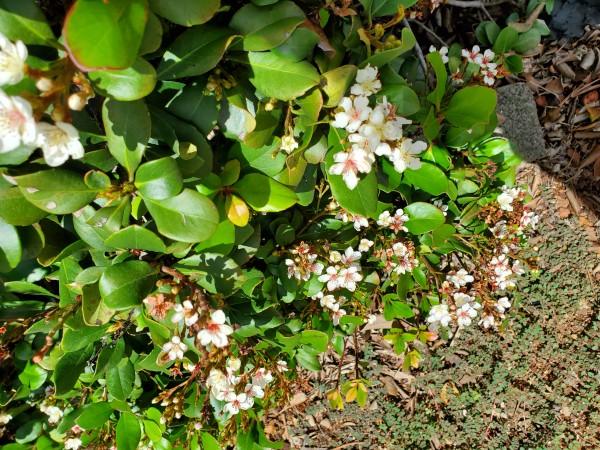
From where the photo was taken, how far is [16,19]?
89 centimetres

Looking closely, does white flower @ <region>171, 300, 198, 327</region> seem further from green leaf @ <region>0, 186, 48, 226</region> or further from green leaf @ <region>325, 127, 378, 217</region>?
green leaf @ <region>325, 127, 378, 217</region>

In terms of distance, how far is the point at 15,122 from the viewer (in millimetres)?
790

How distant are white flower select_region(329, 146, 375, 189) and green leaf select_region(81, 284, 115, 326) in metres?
0.74

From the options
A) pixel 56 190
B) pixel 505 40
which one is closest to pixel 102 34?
pixel 56 190

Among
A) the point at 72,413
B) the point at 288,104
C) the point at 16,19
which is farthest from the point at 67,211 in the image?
the point at 72,413

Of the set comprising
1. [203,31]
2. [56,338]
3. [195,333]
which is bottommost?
[56,338]

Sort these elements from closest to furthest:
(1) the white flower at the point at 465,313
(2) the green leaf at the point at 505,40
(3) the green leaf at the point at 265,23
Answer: (3) the green leaf at the point at 265,23 → (1) the white flower at the point at 465,313 → (2) the green leaf at the point at 505,40

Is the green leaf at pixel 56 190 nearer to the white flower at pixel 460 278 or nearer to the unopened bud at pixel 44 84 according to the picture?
the unopened bud at pixel 44 84

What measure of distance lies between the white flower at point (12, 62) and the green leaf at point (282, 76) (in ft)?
1.88

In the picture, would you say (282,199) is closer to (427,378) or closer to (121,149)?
(121,149)

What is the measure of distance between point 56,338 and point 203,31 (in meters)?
A: 1.19

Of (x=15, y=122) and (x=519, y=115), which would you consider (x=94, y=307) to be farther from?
(x=519, y=115)

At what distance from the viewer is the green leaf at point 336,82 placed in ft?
4.13

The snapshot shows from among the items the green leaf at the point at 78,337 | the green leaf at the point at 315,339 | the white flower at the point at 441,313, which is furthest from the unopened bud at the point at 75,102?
the white flower at the point at 441,313
